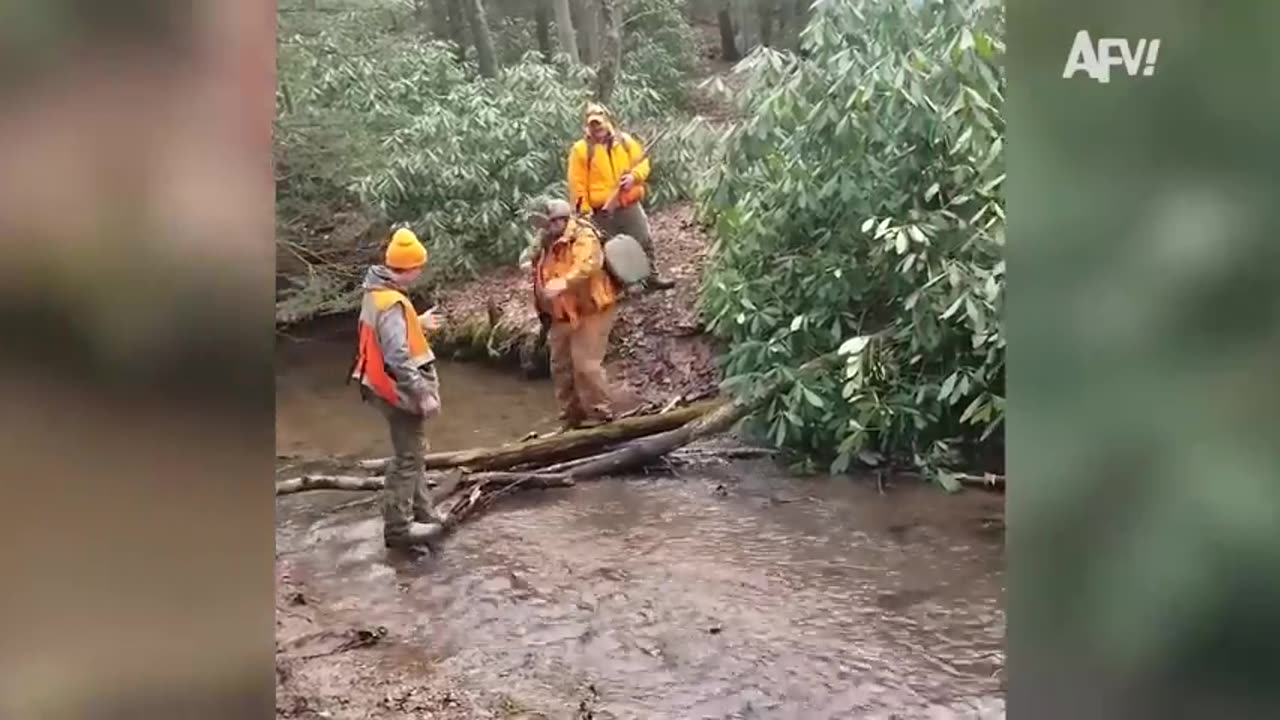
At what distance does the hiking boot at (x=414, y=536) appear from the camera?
2348 millimetres

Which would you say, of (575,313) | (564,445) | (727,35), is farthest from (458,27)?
(564,445)

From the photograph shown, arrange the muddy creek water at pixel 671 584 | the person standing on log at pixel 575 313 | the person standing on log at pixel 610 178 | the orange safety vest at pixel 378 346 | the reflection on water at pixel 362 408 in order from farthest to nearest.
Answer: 1. the person standing on log at pixel 575 313
2. the person standing on log at pixel 610 178
3. the orange safety vest at pixel 378 346
4. the reflection on water at pixel 362 408
5. the muddy creek water at pixel 671 584

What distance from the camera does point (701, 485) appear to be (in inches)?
99.1

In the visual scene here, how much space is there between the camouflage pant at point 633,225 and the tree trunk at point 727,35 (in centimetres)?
37

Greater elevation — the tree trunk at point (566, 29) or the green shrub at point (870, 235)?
the tree trunk at point (566, 29)

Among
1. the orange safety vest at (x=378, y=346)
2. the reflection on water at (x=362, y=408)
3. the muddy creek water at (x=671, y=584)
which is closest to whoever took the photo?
the muddy creek water at (x=671, y=584)

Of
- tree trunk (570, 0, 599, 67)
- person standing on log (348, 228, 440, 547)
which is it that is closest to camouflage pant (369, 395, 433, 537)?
person standing on log (348, 228, 440, 547)

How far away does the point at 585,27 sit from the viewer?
2.41 meters

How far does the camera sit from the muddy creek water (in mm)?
2090

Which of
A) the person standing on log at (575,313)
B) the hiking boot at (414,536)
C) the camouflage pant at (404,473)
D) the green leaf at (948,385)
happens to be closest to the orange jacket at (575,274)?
the person standing on log at (575,313)

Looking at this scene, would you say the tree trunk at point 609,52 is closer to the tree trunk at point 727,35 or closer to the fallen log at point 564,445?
the tree trunk at point 727,35

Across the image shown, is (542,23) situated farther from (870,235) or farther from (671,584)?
(671,584)

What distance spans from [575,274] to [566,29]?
53 centimetres

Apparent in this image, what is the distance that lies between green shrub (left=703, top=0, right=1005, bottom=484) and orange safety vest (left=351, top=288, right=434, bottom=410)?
0.61 meters
